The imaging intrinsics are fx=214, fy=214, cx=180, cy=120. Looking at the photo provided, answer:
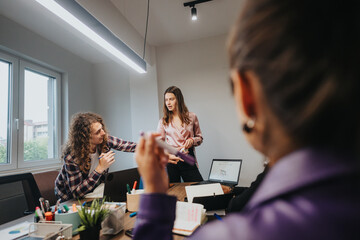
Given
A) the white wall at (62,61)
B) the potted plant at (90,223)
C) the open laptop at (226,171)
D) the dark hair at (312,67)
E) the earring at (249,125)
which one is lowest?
the open laptop at (226,171)

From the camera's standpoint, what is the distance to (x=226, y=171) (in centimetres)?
256

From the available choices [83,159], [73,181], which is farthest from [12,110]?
[73,181]

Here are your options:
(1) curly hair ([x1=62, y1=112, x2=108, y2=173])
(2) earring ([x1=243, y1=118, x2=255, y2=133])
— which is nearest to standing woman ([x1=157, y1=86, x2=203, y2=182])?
(1) curly hair ([x1=62, y1=112, x2=108, y2=173])

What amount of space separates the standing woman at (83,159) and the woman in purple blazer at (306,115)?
1.37m

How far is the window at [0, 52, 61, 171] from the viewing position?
2.65 metres

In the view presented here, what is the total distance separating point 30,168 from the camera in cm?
286

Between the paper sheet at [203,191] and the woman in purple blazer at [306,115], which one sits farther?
the paper sheet at [203,191]

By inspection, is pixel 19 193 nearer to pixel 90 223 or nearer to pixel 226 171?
pixel 90 223

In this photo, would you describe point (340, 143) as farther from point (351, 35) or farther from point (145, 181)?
point (145, 181)

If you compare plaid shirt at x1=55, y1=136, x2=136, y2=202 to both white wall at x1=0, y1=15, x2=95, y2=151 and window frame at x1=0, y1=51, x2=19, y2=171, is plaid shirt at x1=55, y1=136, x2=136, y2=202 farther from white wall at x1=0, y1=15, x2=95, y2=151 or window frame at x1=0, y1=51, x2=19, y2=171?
white wall at x1=0, y1=15, x2=95, y2=151

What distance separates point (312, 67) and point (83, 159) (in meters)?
1.65

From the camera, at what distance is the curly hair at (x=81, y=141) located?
1.59 m

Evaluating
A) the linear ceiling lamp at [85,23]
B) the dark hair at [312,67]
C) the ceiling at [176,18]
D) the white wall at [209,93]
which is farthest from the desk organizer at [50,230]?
the white wall at [209,93]

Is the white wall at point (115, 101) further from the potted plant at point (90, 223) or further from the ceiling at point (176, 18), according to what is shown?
the potted plant at point (90, 223)
